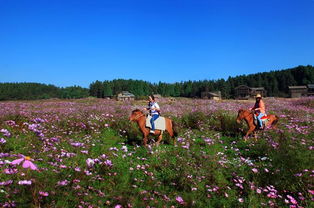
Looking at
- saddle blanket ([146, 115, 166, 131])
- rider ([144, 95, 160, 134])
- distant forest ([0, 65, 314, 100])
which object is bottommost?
saddle blanket ([146, 115, 166, 131])

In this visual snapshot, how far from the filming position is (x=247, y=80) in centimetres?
11781

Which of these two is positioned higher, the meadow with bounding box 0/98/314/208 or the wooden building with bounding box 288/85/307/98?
the wooden building with bounding box 288/85/307/98

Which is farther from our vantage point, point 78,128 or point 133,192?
point 78,128

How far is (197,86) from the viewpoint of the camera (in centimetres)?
13650

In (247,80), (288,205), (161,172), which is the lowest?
(288,205)

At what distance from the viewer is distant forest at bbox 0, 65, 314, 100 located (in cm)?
10044

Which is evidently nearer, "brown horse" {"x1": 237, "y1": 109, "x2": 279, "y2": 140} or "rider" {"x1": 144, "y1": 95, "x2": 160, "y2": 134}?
"rider" {"x1": 144, "y1": 95, "x2": 160, "y2": 134}

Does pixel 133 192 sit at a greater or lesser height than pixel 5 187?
lesser

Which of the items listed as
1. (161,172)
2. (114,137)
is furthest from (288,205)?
(114,137)

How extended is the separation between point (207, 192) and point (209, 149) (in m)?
3.43

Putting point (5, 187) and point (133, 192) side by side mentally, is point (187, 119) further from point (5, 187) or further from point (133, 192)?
point (5, 187)

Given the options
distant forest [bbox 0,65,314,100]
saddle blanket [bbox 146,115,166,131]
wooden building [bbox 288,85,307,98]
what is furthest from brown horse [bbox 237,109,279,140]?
wooden building [bbox 288,85,307,98]

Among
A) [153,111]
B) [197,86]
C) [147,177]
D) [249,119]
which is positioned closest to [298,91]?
[197,86]

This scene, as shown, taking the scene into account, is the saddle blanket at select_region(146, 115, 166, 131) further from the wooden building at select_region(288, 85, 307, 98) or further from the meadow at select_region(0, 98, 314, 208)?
the wooden building at select_region(288, 85, 307, 98)
